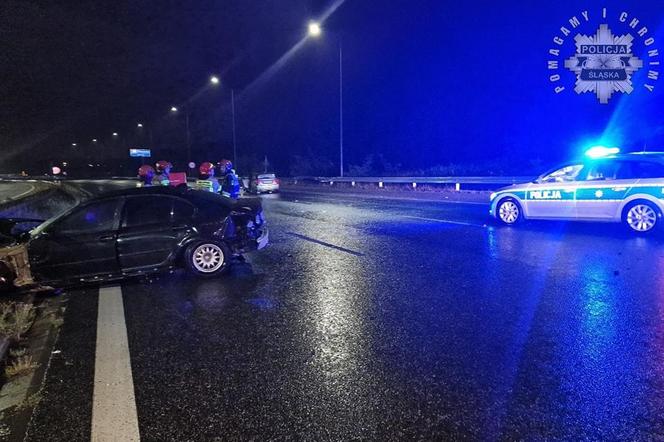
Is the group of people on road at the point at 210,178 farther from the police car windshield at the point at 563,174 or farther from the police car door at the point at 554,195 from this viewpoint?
the police car windshield at the point at 563,174

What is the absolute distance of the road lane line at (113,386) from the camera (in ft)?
10.5

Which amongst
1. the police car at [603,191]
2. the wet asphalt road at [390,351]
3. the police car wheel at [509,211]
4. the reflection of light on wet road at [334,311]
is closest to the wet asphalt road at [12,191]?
the reflection of light on wet road at [334,311]

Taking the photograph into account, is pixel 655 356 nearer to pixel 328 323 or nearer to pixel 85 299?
pixel 328 323

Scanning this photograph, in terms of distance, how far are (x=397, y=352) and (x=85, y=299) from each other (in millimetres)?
4263

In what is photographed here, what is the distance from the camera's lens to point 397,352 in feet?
14.3

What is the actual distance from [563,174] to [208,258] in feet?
26.5

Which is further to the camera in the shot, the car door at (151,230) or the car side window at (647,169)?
the car side window at (647,169)

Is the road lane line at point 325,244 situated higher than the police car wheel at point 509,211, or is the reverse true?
the police car wheel at point 509,211

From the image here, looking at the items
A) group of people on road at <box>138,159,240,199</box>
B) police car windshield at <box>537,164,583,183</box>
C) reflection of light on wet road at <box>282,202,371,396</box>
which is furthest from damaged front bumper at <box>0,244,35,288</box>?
police car windshield at <box>537,164,583,183</box>

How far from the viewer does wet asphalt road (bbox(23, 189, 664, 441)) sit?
128 inches

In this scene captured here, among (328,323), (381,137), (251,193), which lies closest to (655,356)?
(328,323)

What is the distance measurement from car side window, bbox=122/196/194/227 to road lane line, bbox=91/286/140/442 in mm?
1621

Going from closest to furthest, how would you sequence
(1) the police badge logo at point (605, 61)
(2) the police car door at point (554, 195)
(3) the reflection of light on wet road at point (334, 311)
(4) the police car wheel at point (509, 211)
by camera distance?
(3) the reflection of light on wet road at point (334, 311) → (2) the police car door at point (554, 195) → (4) the police car wheel at point (509, 211) → (1) the police badge logo at point (605, 61)

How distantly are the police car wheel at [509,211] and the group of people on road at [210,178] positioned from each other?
22.5ft
